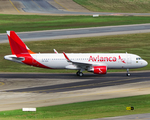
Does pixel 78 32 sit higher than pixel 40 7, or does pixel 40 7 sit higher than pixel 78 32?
pixel 40 7

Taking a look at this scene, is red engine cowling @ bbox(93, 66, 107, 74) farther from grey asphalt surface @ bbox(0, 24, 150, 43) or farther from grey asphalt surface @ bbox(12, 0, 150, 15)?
grey asphalt surface @ bbox(12, 0, 150, 15)

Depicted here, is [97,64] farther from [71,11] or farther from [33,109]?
[71,11]

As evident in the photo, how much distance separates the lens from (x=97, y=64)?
61312mm

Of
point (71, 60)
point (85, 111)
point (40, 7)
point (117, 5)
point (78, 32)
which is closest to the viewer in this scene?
point (85, 111)

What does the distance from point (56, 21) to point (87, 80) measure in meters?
67.5

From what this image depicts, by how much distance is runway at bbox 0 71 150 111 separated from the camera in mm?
44406

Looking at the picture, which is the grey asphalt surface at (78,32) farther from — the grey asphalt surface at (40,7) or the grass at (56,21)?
the grey asphalt surface at (40,7)

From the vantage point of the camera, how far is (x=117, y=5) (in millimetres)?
156750

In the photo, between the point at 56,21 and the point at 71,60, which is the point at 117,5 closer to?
the point at 56,21

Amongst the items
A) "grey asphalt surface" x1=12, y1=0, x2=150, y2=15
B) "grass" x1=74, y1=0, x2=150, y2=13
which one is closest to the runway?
"grey asphalt surface" x1=12, y1=0, x2=150, y2=15

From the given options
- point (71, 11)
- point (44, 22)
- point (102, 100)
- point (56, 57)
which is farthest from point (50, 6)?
point (102, 100)

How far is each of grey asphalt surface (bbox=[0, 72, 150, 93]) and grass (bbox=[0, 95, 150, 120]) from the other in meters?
10.4

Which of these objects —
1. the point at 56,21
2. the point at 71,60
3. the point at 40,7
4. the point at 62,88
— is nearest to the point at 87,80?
the point at 71,60

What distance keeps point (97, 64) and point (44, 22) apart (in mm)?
63538
